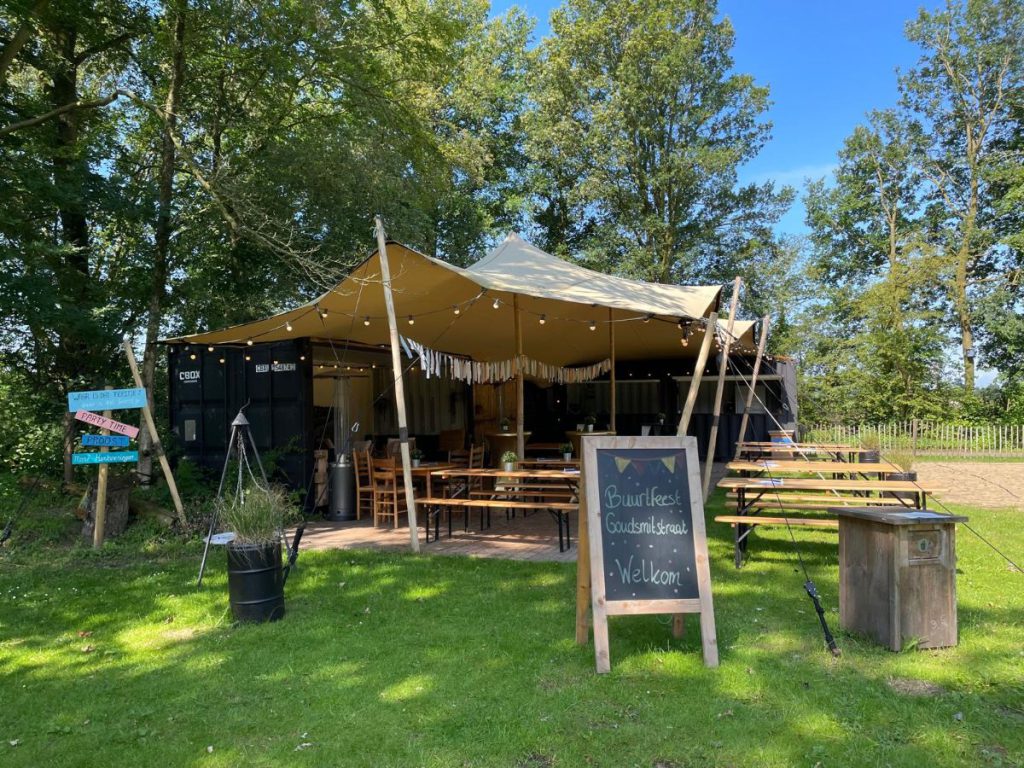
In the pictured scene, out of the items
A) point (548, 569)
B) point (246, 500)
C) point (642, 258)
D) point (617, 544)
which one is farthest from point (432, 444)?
point (642, 258)

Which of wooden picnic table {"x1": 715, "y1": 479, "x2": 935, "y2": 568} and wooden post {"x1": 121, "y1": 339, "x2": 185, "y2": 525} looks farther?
wooden post {"x1": 121, "y1": 339, "x2": 185, "y2": 525}

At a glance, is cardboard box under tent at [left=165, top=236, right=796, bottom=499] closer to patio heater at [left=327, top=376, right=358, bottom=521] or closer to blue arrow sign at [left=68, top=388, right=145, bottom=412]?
patio heater at [left=327, top=376, right=358, bottom=521]

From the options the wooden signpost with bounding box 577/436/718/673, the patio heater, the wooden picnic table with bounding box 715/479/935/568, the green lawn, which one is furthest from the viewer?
the patio heater

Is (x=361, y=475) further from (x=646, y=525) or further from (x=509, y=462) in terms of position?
(x=646, y=525)

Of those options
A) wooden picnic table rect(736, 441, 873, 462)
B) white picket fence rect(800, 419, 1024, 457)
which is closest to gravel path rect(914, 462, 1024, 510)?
wooden picnic table rect(736, 441, 873, 462)

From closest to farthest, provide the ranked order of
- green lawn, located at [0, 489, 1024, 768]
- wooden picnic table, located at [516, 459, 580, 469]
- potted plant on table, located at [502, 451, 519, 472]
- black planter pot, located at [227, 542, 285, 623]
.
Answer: green lawn, located at [0, 489, 1024, 768] → black planter pot, located at [227, 542, 285, 623] → potted plant on table, located at [502, 451, 519, 472] → wooden picnic table, located at [516, 459, 580, 469]

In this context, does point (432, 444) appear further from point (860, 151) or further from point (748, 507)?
point (860, 151)

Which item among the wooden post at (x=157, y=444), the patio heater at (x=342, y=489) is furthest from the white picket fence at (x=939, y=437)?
the wooden post at (x=157, y=444)

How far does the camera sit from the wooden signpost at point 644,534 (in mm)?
3039

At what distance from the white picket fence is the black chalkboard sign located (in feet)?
40.5

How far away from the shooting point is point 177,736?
2.57 m

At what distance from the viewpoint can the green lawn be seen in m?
2.40

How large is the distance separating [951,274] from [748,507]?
61.2 ft

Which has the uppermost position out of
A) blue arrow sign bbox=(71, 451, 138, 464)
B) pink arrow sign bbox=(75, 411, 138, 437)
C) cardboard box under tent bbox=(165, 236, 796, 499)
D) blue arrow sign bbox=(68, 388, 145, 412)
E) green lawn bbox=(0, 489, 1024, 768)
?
cardboard box under tent bbox=(165, 236, 796, 499)
